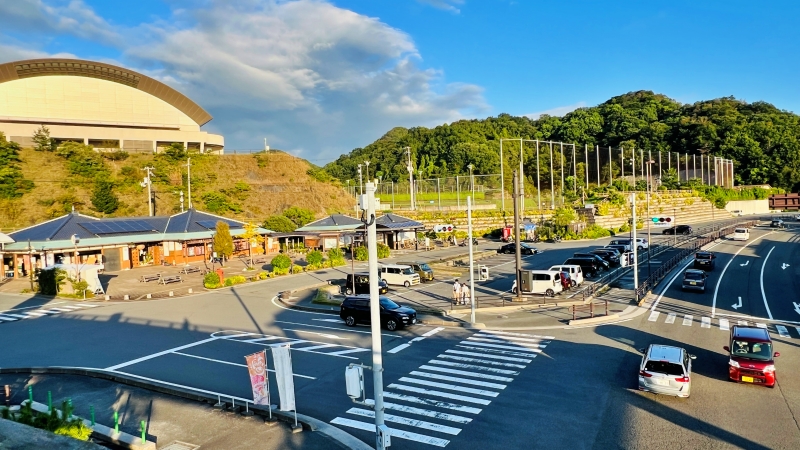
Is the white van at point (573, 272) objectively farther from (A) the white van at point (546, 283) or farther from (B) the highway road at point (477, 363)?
(B) the highway road at point (477, 363)

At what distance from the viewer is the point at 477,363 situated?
17422 mm

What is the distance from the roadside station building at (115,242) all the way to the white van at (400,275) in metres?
25.6

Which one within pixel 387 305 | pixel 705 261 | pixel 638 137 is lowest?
pixel 705 261

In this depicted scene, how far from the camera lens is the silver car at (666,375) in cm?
1351

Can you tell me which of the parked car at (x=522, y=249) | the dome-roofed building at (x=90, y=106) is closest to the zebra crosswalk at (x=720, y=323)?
the parked car at (x=522, y=249)

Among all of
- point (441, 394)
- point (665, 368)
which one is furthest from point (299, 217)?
point (665, 368)

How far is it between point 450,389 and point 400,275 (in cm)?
2086

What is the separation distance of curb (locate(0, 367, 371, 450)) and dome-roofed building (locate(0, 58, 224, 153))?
281 ft

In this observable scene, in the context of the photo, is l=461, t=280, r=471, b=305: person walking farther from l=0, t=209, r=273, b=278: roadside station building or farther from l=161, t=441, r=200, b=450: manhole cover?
l=0, t=209, r=273, b=278: roadside station building

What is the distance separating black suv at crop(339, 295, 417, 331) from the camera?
2277 centimetres

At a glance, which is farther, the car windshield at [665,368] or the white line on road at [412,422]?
the car windshield at [665,368]

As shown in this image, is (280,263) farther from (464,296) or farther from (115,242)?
(464,296)

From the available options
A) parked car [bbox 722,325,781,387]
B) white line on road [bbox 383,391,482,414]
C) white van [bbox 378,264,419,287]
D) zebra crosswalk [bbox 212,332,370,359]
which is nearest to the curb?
white line on road [bbox 383,391,482,414]

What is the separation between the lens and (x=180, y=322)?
25.8 m
